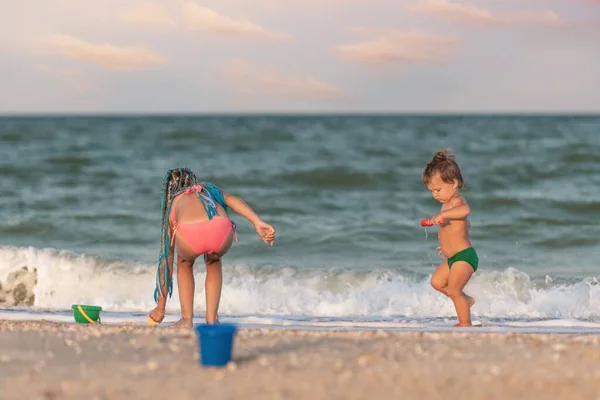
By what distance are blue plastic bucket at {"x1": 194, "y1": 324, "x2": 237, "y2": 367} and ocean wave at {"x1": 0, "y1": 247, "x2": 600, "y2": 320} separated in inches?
175

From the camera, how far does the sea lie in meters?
9.45

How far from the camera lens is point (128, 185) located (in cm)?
1977

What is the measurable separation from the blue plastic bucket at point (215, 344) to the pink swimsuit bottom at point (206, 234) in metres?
1.98

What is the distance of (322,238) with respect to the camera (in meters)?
13.6

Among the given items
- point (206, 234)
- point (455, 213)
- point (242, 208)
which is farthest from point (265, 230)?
point (455, 213)

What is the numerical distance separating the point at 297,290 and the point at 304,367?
5.29 meters

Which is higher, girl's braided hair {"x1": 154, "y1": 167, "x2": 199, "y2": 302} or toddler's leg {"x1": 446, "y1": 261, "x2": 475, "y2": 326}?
girl's braided hair {"x1": 154, "y1": 167, "x2": 199, "y2": 302}

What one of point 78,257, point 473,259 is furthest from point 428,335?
point 78,257

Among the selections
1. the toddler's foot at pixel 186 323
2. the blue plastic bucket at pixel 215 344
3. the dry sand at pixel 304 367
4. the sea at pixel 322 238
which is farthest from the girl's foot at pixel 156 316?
the blue plastic bucket at pixel 215 344

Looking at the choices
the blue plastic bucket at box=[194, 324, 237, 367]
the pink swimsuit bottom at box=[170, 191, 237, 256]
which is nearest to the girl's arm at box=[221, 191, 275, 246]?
the pink swimsuit bottom at box=[170, 191, 237, 256]

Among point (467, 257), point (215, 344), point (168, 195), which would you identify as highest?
point (168, 195)

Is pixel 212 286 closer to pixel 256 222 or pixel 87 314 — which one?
pixel 256 222

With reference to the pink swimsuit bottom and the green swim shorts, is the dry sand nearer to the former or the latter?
the pink swimsuit bottom

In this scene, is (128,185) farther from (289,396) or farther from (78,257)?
(289,396)
